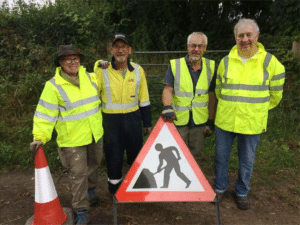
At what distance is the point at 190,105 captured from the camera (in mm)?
2980

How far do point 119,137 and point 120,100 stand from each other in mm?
466

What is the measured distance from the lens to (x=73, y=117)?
257 cm

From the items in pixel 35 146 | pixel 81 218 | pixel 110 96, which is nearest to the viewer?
pixel 35 146

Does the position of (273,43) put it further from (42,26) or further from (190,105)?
(42,26)

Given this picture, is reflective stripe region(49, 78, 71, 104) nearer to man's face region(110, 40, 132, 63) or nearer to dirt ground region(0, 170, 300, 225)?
man's face region(110, 40, 132, 63)

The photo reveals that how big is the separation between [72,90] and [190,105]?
1.41m

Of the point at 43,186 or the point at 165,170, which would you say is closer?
the point at 165,170

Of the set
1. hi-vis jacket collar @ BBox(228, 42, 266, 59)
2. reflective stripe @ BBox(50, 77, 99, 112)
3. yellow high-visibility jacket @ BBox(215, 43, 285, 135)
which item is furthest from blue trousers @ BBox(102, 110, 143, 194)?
hi-vis jacket collar @ BBox(228, 42, 266, 59)

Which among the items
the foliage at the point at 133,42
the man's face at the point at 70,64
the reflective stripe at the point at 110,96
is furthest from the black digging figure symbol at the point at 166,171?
the foliage at the point at 133,42

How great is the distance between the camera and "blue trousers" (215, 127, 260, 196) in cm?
291

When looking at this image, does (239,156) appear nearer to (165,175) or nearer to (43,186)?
(165,175)

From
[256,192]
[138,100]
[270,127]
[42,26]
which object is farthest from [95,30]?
[256,192]

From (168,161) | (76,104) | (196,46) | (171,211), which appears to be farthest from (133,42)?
(168,161)

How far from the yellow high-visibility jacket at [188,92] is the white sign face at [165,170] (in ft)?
1.86
